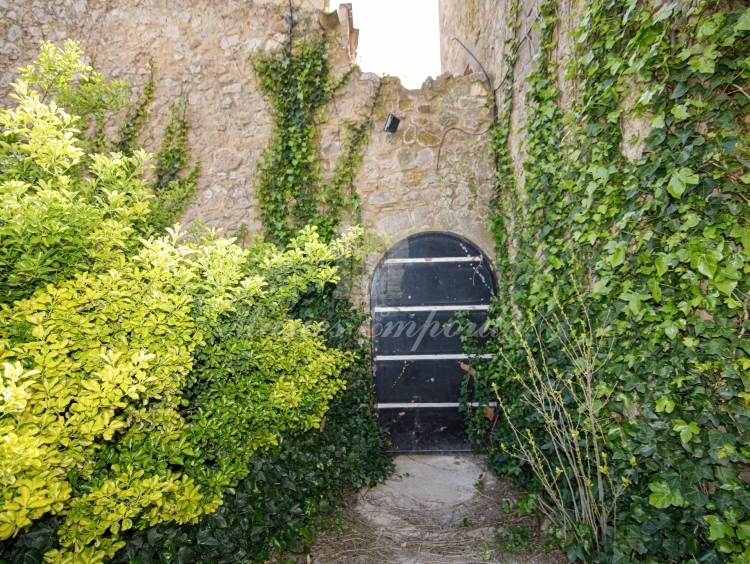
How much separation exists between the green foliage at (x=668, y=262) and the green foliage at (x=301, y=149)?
2.22 meters

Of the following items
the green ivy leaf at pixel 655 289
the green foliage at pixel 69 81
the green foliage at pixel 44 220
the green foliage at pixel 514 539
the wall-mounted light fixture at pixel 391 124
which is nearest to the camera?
the green foliage at pixel 44 220

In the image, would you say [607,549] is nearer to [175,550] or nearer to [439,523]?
[439,523]

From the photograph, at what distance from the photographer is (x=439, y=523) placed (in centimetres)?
304

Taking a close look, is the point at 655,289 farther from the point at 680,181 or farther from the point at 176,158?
the point at 176,158

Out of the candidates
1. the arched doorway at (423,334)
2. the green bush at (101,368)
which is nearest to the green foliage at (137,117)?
the green bush at (101,368)

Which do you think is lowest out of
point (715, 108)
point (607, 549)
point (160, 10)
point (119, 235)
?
point (607, 549)

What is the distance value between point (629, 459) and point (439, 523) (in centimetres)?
152

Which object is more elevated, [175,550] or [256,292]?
[256,292]

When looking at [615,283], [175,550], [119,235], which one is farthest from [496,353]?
[119,235]

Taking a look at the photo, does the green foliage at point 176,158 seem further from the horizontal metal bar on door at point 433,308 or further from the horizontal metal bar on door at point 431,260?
the horizontal metal bar on door at point 433,308

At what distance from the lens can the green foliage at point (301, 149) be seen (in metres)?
4.20

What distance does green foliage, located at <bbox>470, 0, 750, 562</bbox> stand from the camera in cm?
167

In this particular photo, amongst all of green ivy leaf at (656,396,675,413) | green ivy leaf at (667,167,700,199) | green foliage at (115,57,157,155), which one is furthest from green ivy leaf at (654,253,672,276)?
green foliage at (115,57,157,155)

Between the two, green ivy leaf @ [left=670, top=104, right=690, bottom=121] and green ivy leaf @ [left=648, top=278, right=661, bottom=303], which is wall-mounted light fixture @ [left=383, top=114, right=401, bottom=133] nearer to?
green ivy leaf @ [left=670, top=104, right=690, bottom=121]
